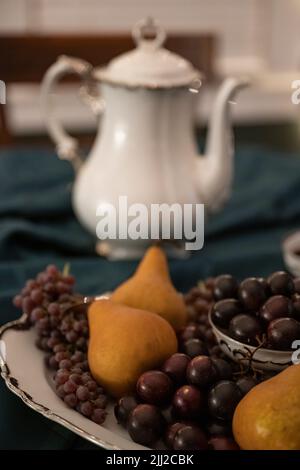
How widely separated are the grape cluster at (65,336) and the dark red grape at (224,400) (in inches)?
2.7

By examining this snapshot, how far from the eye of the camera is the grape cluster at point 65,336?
43 cm

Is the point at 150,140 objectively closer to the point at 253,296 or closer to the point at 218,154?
the point at 218,154

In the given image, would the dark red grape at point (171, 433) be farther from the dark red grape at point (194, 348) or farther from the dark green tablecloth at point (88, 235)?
the dark green tablecloth at point (88, 235)

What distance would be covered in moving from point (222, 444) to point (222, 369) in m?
0.06

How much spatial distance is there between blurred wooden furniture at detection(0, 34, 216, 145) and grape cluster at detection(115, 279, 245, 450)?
92 centimetres

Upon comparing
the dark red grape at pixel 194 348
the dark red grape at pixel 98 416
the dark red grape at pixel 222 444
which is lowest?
the dark red grape at pixel 98 416

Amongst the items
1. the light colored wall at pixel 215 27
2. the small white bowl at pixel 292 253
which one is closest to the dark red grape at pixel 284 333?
the small white bowl at pixel 292 253

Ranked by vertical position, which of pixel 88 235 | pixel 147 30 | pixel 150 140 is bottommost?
pixel 88 235

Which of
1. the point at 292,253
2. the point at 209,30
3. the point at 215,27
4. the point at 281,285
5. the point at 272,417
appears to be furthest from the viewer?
the point at 215,27

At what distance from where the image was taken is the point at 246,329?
447 millimetres

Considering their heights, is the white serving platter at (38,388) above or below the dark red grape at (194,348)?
below

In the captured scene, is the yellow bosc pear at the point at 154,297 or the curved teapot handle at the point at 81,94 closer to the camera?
the yellow bosc pear at the point at 154,297

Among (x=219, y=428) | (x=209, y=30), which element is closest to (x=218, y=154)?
(x=219, y=428)

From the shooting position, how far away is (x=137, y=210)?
702 mm
